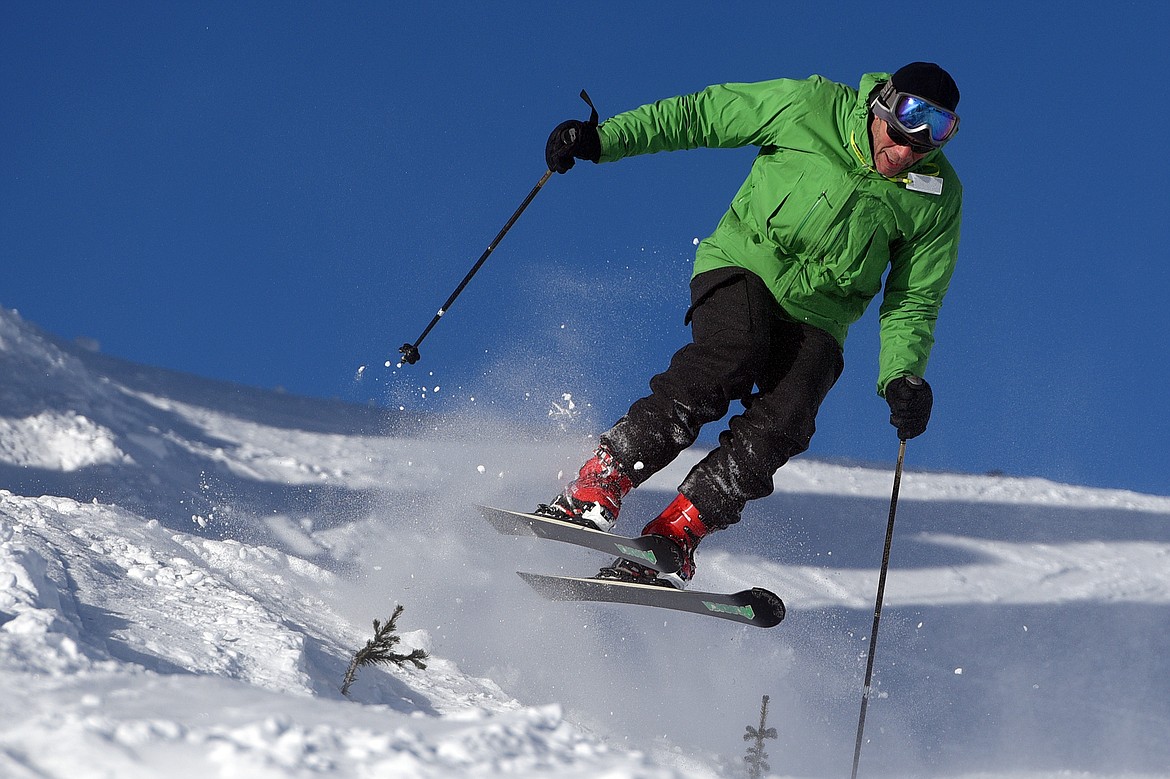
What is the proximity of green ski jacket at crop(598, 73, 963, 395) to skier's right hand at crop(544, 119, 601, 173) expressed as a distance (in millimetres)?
41

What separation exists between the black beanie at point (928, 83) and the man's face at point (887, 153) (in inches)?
5.7

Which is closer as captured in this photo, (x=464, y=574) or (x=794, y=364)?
(x=794, y=364)

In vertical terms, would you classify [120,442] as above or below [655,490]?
below

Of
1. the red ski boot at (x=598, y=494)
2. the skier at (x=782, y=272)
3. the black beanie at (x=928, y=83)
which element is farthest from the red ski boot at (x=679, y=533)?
the black beanie at (x=928, y=83)

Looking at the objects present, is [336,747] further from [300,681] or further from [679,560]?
[679,560]

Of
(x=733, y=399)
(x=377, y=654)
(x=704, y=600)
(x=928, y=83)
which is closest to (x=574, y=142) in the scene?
(x=733, y=399)

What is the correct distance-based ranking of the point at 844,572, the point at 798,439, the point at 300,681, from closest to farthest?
the point at 300,681 → the point at 798,439 → the point at 844,572

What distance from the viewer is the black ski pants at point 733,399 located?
11.8ft

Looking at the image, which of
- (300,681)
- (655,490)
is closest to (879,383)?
(300,681)

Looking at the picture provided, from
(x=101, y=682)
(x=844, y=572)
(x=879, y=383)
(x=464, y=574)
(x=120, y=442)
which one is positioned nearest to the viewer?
(x=101, y=682)

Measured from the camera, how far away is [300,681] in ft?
8.52

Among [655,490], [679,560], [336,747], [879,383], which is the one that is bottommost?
[336,747]

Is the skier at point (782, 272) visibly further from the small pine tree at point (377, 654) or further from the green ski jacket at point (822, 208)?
the small pine tree at point (377, 654)

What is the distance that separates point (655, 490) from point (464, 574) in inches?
160
